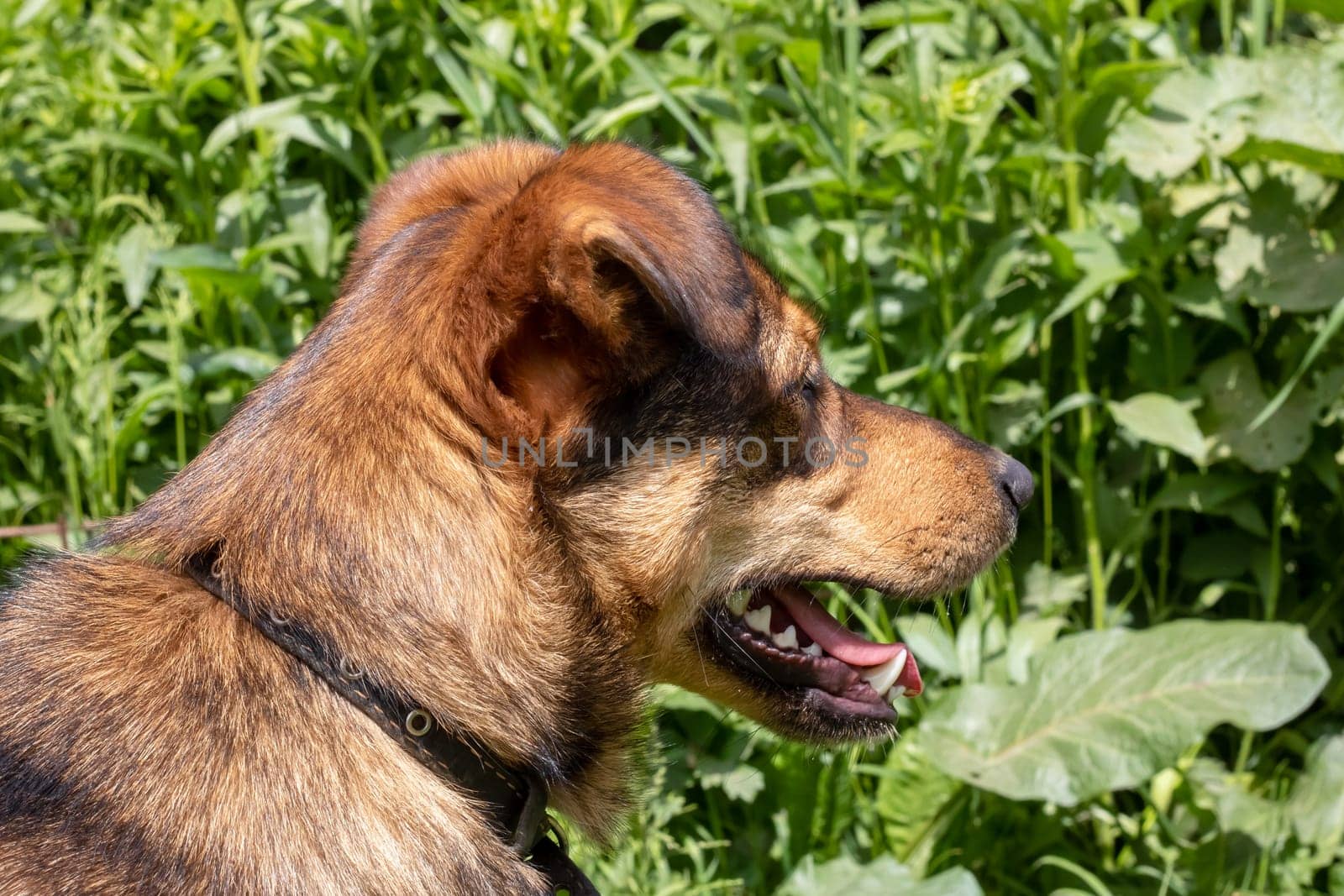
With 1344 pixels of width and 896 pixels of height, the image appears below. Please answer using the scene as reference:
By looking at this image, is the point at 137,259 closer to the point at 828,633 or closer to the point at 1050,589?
the point at 828,633

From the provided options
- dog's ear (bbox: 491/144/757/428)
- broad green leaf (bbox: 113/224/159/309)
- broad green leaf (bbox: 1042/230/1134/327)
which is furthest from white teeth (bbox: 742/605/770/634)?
broad green leaf (bbox: 113/224/159/309)

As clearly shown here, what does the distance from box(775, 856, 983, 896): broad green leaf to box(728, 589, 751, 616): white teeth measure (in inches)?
36.8

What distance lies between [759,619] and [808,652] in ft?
0.49

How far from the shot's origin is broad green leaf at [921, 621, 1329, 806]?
309cm

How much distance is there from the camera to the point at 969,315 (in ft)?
11.5

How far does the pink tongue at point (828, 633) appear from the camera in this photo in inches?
110

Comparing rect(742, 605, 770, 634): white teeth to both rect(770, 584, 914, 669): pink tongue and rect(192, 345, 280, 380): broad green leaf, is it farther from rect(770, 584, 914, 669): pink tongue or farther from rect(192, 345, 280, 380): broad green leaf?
rect(192, 345, 280, 380): broad green leaf

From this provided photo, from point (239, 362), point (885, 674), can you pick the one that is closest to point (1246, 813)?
point (885, 674)

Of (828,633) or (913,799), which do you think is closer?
(828,633)

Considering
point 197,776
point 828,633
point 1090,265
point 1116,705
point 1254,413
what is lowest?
point 1116,705

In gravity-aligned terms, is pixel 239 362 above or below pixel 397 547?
below

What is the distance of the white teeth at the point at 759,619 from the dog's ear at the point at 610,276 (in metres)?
0.68

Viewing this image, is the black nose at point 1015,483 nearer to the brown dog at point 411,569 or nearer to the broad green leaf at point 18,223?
the brown dog at point 411,569

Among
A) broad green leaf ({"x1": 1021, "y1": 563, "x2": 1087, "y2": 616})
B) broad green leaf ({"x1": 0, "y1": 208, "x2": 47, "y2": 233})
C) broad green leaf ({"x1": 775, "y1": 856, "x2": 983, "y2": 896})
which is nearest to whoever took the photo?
broad green leaf ({"x1": 775, "y1": 856, "x2": 983, "y2": 896})
